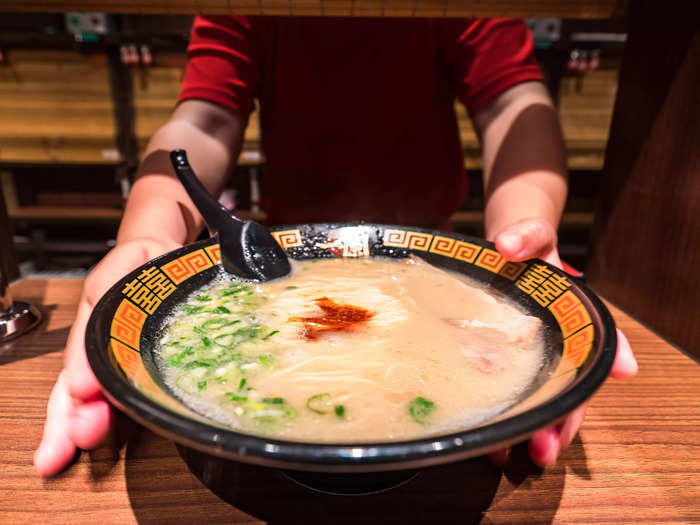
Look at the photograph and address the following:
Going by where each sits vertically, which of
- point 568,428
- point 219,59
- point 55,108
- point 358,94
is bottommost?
point 55,108

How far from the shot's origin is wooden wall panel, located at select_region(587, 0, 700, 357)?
1383 mm

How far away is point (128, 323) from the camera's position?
92 centimetres

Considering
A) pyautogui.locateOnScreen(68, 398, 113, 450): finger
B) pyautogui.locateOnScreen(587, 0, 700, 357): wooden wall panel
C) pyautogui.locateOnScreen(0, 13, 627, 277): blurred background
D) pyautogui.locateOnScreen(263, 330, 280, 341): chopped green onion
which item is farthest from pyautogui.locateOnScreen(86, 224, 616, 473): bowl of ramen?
pyautogui.locateOnScreen(0, 13, 627, 277): blurred background

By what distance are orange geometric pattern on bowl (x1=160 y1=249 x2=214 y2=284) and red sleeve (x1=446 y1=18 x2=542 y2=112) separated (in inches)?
55.7

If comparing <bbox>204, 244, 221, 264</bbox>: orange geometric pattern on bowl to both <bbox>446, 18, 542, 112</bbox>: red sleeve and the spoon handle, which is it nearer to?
the spoon handle

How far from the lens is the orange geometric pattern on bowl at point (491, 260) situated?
125 centimetres

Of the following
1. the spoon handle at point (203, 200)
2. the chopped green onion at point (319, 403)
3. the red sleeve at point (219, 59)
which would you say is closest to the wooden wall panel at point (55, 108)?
the red sleeve at point (219, 59)

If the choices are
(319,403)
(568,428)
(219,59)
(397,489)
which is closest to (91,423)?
(319,403)

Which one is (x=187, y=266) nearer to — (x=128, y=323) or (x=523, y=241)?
(x=128, y=323)

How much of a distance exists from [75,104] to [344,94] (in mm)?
4353

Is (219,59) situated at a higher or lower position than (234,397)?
higher

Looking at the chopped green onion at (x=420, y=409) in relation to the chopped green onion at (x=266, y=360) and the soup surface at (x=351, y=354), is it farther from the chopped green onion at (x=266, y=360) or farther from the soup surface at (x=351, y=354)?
the chopped green onion at (x=266, y=360)

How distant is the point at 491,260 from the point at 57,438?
1067 millimetres

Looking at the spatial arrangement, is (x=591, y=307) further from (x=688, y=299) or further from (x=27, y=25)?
(x=27, y=25)
